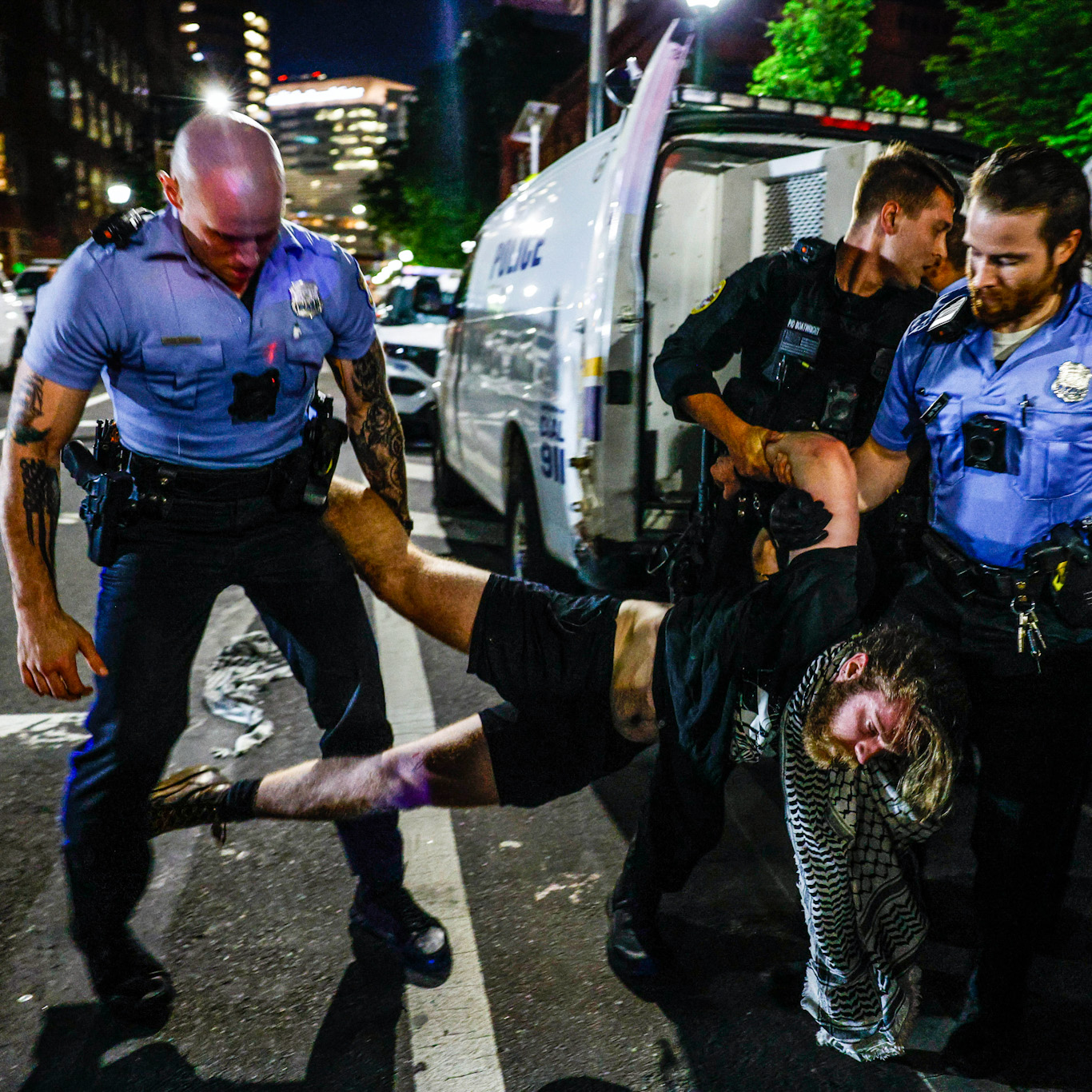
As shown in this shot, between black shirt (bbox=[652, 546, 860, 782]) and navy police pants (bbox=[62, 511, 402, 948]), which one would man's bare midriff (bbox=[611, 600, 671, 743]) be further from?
navy police pants (bbox=[62, 511, 402, 948])

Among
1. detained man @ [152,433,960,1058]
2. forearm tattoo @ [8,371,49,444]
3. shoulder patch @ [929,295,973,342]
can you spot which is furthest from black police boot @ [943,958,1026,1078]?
forearm tattoo @ [8,371,49,444]

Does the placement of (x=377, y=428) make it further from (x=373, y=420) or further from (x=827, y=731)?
(x=827, y=731)

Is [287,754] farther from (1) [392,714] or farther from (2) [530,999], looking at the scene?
(2) [530,999]

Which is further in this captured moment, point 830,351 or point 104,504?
point 830,351

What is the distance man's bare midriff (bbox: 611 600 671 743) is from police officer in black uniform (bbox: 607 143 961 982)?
572 millimetres

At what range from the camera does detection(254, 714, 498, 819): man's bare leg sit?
242 centimetres

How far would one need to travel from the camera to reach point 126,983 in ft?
7.36

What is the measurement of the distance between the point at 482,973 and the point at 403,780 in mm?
499

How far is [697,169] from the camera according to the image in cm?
433

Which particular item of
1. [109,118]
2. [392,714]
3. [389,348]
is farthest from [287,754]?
[109,118]

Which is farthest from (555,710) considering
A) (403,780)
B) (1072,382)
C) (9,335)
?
(9,335)

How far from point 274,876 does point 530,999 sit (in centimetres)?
87

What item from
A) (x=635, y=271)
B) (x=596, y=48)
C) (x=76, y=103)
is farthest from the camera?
(x=76, y=103)

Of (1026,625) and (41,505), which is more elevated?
(41,505)
